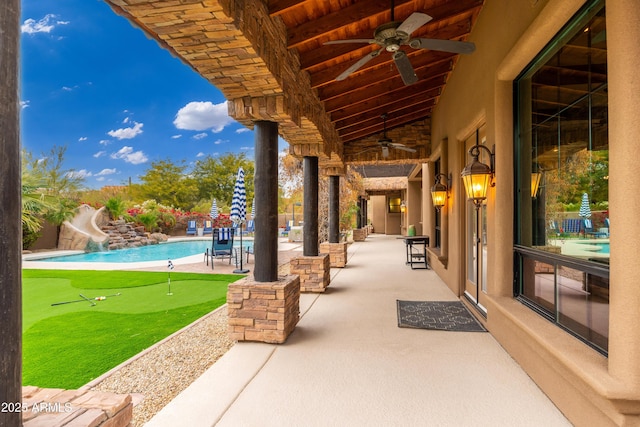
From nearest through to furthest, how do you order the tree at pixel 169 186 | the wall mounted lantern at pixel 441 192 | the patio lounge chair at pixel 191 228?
the wall mounted lantern at pixel 441 192 → the patio lounge chair at pixel 191 228 → the tree at pixel 169 186

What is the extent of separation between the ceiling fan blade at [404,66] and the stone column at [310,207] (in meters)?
2.63

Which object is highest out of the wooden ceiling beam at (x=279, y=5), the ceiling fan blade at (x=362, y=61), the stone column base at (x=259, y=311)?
the wooden ceiling beam at (x=279, y=5)

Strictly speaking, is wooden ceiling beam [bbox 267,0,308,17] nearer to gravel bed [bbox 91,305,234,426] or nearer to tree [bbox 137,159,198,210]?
gravel bed [bbox 91,305,234,426]

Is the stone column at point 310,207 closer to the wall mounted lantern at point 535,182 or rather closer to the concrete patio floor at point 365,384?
the concrete patio floor at point 365,384

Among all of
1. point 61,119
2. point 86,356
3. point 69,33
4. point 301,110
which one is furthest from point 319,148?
point 69,33

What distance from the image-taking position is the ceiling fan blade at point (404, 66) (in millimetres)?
3221

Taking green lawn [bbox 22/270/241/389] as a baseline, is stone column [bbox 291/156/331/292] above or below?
above

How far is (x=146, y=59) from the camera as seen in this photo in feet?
212

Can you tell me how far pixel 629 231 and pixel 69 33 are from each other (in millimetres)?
83559

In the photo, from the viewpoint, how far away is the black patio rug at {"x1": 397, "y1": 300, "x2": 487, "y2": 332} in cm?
391

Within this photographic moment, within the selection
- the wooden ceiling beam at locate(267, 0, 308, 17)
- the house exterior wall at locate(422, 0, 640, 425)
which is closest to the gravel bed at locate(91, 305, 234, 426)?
the house exterior wall at locate(422, 0, 640, 425)

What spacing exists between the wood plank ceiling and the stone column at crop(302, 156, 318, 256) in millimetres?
1091

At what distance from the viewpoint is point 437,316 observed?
4.34 metres

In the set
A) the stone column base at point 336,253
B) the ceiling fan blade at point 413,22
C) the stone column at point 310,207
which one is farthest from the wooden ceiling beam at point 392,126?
the ceiling fan blade at point 413,22
